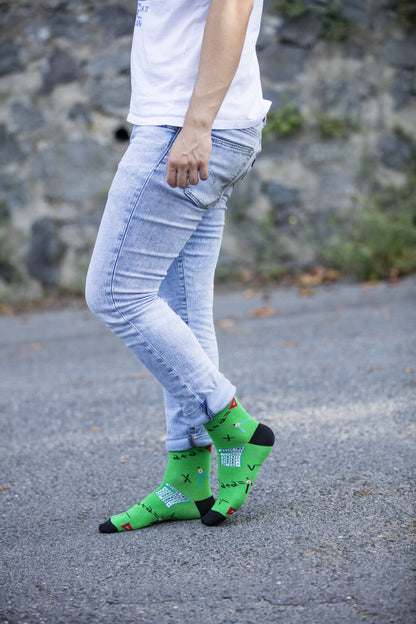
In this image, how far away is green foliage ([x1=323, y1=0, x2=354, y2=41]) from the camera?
5008 millimetres

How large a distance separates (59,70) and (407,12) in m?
2.62

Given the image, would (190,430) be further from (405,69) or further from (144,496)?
(405,69)

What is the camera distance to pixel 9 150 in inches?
205

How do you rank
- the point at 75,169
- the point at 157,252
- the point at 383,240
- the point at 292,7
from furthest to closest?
the point at 75,169 < the point at 292,7 < the point at 383,240 < the point at 157,252

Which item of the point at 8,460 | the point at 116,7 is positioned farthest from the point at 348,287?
the point at 8,460

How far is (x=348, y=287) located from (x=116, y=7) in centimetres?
268

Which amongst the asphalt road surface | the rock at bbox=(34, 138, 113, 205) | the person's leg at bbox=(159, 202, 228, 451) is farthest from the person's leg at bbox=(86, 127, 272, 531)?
the rock at bbox=(34, 138, 113, 205)

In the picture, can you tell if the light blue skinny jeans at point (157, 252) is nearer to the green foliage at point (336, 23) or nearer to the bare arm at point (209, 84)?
the bare arm at point (209, 84)

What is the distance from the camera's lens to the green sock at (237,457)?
1708 mm

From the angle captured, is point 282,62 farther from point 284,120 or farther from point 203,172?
point 203,172

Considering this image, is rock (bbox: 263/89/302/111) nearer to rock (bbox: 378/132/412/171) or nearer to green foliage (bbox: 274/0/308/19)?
Answer: green foliage (bbox: 274/0/308/19)

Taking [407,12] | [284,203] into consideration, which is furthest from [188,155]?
[407,12]

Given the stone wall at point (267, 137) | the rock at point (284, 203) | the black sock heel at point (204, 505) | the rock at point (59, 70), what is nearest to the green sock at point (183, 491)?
the black sock heel at point (204, 505)

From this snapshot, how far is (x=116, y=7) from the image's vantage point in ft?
16.5
